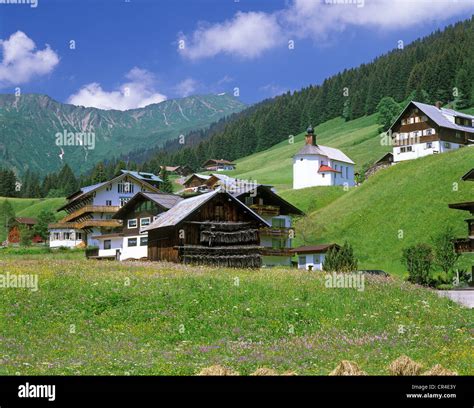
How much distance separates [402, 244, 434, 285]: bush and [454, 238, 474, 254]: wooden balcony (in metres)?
3.30

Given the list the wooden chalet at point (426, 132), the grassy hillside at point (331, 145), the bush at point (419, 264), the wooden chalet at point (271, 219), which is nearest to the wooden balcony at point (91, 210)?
the wooden chalet at point (271, 219)

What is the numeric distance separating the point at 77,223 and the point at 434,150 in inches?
2475

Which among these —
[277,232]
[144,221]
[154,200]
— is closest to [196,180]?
[144,221]

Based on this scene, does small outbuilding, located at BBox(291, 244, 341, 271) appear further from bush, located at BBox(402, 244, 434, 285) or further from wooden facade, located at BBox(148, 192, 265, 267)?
wooden facade, located at BBox(148, 192, 265, 267)

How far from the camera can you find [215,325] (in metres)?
23.5

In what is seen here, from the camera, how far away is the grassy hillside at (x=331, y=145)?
150m

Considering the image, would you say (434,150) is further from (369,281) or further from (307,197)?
(369,281)

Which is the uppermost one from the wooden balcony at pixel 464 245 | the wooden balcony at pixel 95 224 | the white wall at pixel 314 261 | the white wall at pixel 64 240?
the wooden balcony at pixel 95 224

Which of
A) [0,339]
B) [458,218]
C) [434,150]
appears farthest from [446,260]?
[434,150]

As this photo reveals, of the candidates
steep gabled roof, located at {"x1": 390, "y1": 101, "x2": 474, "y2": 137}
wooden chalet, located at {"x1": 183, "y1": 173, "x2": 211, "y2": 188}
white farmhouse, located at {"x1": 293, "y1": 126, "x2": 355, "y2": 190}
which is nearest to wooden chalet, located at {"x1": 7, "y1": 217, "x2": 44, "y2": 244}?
wooden chalet, located at {"x1": 183, "y1": 173, "x2": 211, "y2": 188}

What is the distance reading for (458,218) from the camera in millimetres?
73688

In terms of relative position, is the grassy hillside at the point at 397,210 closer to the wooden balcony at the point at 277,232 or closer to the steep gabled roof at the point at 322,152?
the wooden balcony at the point at 277,232

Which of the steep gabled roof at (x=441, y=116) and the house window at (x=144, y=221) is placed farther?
the steep gabled roof at (x=441, y=116)

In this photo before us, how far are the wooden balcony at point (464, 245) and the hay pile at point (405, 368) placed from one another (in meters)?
46.3
